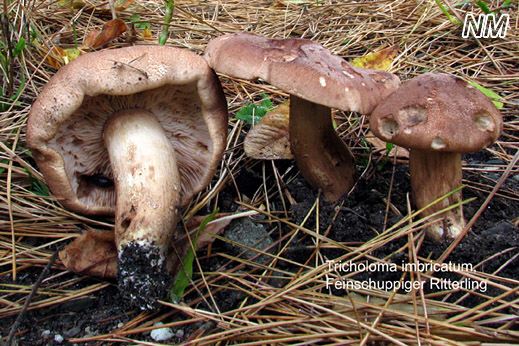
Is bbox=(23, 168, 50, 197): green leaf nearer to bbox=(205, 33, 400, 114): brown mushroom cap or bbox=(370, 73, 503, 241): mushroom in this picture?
bbox=(205, 33, 400, 114): brown mushroom cap

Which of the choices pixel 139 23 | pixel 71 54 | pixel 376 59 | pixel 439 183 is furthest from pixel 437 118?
pixel 139 23

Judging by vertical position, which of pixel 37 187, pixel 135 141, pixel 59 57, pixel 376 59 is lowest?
pixel 37 187

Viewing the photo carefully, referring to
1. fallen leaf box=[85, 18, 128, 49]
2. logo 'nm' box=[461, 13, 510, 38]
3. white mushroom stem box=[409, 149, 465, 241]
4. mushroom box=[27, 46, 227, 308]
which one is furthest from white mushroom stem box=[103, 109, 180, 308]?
logo 'nm' box=[461, 13, 510, 38]

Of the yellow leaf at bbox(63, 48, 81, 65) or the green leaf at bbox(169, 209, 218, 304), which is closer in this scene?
the green leaf at bbox(169, 209, 218, 304)

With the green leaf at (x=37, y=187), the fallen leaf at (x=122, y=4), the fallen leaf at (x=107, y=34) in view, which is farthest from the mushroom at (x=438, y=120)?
the fallen leaf at (x=122, y=4)

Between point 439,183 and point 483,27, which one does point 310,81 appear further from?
point 483,27

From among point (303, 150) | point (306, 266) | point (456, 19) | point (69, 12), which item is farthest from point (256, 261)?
point (69, 12)

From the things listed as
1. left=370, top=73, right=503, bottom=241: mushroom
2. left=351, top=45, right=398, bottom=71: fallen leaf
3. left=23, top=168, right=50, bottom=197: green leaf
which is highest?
left=370, top=73, right=503, bottom=241: mushroom

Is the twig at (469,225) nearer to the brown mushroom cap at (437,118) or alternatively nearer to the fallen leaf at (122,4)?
the brown mushroom cap at (437,118)
